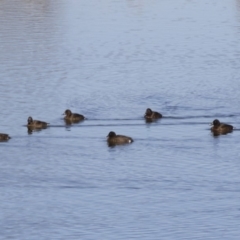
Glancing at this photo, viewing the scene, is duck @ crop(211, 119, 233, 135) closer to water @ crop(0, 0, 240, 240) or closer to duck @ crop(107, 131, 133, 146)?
water @ crop(0, 0, 240, 240)

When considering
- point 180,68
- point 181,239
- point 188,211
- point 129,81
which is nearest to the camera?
point 181,239

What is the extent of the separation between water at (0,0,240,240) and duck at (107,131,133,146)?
178 millimetres

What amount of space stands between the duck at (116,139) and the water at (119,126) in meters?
0.18

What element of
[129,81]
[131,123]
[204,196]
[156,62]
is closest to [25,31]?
[156,62]

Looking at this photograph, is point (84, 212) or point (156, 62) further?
point (156, 62)

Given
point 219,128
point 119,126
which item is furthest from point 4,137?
point 219,128

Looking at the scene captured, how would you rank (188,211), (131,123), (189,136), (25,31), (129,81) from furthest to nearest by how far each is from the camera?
(25,31) → (129,81) → (131,123) → (189,136) → (188,211)

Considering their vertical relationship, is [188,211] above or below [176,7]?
below

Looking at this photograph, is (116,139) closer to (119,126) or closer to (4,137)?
(119,126)

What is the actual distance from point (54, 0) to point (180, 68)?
67.3 feet

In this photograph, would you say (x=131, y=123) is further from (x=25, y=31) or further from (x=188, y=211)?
(x=25, y=31)

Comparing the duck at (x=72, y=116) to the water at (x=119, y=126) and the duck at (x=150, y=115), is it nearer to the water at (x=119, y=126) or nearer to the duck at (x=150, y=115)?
the water at (x=119, y=126)

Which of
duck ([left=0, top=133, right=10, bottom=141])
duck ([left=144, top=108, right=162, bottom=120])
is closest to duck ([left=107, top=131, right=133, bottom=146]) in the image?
duck ([left=144, top=108, right=162, bottom=120])

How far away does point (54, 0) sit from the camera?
5769cm
